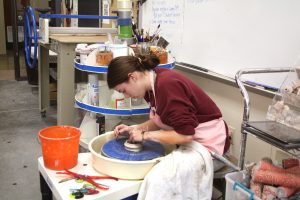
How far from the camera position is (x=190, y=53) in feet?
6.69

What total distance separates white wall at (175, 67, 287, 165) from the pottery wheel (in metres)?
0.56

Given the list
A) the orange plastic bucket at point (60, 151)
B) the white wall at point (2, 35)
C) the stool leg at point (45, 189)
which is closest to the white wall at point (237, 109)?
the orange plastic bucket at point (60, 151)

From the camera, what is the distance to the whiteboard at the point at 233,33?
4.69 feet

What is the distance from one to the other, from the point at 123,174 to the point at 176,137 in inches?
9.5

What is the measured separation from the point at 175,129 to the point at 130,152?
20 cm

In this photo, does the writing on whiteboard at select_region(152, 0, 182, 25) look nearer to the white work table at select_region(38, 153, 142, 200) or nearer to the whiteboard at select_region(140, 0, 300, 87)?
the whiteboard at select_region(140, 0, 300, 87)

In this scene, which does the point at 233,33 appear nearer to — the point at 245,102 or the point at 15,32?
the point at 245,102

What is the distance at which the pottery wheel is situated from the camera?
49.4 inches

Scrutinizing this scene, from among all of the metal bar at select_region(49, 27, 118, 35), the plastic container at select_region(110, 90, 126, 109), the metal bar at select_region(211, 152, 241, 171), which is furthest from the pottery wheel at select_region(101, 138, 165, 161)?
the metal bar at select_region(49, 27, 118, 35)

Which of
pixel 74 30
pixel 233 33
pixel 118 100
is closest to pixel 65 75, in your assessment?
pixel 74 30

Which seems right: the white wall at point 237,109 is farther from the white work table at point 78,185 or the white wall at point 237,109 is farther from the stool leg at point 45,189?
the stool leg at point 45,189

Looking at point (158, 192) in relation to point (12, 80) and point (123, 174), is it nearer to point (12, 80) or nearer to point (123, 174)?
point (123, 174)

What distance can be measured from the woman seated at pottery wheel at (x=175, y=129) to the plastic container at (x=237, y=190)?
3.2 inches

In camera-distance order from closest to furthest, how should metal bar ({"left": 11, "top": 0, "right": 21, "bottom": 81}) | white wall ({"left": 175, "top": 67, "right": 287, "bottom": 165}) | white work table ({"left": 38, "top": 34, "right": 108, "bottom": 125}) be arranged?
1. white wall ({"left": 175, "top": 67, "right": 287, "bottom": 165})
2. white work table ({"left": 38, "top": 34, "right": 108, "bottom": 125})
3. metal bar ({"left": 11, "top": 0, "right": 21, "bottom": 81})
